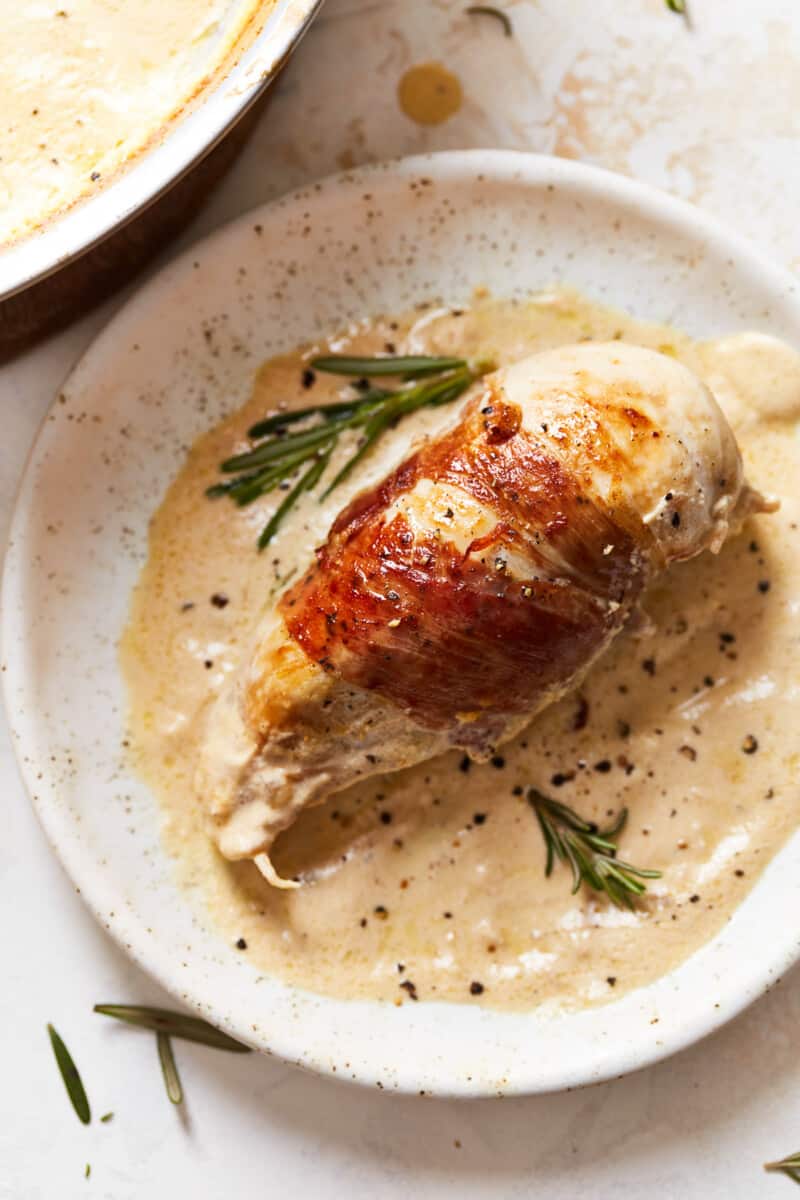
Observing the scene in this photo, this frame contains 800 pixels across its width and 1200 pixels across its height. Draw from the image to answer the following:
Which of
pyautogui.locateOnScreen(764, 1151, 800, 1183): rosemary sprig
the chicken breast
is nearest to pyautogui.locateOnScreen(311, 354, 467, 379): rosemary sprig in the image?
the chicken breast

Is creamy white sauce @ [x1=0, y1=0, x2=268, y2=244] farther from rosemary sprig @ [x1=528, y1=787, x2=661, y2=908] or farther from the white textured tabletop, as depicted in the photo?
rosemary sprig @ [x1=528, y1=787, x2=661, y2=908]

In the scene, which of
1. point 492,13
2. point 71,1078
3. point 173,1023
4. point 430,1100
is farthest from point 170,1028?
point 492,13

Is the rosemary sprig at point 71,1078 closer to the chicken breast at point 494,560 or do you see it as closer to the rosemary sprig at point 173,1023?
the rosemary sprig at point 173,1023

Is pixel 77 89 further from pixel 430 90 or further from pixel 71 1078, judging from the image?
pixel 71 1078

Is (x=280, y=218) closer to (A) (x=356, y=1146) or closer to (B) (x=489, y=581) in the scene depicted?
(B) (x=489, y=581)

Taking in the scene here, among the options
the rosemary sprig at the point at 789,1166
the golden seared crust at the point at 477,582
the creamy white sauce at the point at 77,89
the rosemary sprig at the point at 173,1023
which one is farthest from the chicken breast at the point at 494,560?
the rosemary sprig at the point at 789,1166

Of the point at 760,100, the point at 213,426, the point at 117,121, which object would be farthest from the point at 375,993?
the point at 760,100

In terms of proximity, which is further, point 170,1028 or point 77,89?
point 170,1028
